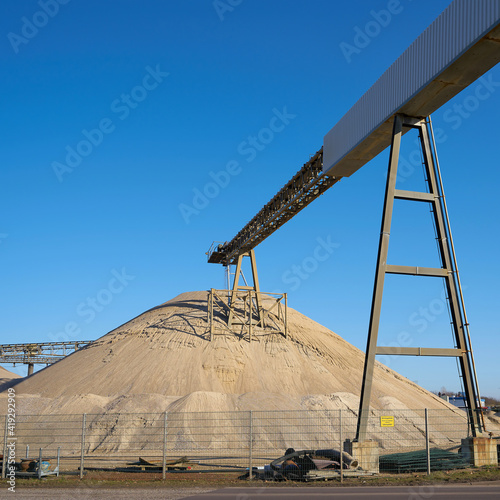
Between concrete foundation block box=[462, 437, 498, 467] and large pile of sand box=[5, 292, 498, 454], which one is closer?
concrete foundation block box=[462, 437, 498, 467]

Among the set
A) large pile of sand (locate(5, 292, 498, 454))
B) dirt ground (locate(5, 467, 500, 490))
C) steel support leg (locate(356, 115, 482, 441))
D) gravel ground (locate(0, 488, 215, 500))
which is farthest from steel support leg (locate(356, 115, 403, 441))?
large pile of sand (locate(5, 292, 498, 454))

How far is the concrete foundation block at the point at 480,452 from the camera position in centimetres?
1789

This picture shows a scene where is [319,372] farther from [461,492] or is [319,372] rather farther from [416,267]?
[461,492]

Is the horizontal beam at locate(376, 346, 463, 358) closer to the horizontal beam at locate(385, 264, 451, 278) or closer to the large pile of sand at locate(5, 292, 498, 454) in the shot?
the horizontal beam at locate(385, 264, 451, 278)

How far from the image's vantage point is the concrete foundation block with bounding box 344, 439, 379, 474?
17373 millimetres

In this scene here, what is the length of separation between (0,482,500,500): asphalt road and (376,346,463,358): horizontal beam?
4710 millimetres

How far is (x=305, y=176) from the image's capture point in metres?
27.3

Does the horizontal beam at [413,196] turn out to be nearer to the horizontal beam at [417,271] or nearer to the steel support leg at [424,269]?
the steel support leg at [424,269]

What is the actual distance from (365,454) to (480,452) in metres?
3.83

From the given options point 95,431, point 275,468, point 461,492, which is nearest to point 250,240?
point 95,431

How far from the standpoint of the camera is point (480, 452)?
1795 cm

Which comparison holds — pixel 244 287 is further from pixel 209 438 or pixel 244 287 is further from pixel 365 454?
pixel 365 454

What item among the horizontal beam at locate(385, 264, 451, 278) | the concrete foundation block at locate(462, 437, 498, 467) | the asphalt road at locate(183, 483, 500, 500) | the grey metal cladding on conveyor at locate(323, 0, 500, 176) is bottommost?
the asphalt road at locate(183, 483, 500, 500)

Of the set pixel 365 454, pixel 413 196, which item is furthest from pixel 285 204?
pixel 365 454
